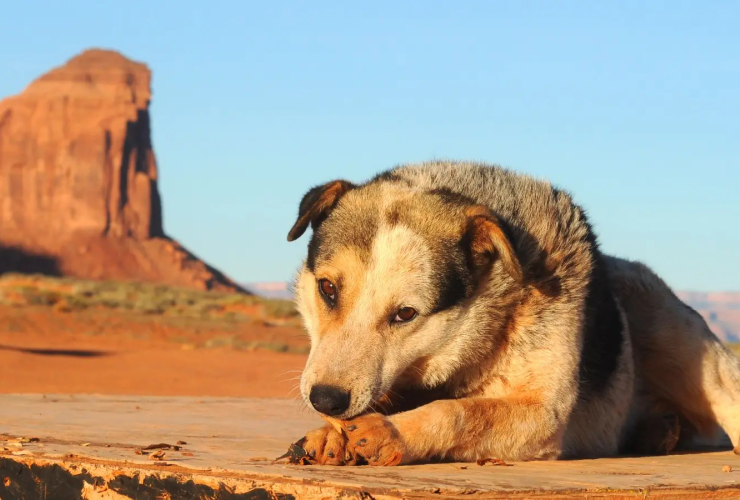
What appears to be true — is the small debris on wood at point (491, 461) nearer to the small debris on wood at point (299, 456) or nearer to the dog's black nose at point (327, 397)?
the dog's black nose at point (327, 397)

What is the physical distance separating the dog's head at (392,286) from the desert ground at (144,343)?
9.14 feet

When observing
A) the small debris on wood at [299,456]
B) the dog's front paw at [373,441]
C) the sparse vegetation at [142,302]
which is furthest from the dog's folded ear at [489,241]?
the sparse vegetation at [142,302]

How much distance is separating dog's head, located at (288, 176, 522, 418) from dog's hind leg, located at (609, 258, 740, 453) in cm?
167

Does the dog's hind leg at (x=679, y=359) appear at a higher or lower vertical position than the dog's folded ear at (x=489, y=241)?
lower

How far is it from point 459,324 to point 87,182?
9530 centimetres

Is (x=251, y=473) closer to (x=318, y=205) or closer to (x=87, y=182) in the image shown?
(x=318, y=205)

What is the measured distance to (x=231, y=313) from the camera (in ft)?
158

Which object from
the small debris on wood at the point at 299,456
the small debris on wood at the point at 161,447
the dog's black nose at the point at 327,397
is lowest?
the small debris on wood at the point at 161,447

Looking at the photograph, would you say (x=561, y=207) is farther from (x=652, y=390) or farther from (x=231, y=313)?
(x=231, y=313)

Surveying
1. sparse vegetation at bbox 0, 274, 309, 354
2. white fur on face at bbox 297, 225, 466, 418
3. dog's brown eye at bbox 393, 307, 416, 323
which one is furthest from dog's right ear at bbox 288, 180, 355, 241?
sparse vegetation at bbox 0, 274, 309, 354

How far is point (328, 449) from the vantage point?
4.34 m

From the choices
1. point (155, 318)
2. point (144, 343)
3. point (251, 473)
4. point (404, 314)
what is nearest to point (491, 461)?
point (404, 314)

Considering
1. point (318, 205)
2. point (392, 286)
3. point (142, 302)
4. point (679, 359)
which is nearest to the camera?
point (392, 286)

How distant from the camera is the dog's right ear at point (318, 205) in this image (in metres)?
5.40
